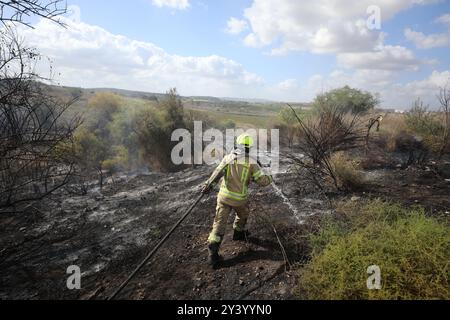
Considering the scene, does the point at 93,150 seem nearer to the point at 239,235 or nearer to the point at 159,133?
the point at 159,133

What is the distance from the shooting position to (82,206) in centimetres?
933

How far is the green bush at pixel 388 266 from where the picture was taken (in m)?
3.20

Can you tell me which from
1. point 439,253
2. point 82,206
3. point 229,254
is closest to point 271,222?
point 229,254

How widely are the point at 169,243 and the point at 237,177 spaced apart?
7.07 feet

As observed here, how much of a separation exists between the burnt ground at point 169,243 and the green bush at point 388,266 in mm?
476

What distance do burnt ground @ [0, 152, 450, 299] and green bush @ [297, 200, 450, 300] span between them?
48 cm

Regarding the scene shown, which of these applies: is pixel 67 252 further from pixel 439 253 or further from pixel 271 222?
pixel 439 253

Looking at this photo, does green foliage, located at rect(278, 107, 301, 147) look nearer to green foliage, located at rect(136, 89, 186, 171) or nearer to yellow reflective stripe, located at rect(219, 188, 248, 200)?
green foliage, located at rect(136, 89, 186, 171)

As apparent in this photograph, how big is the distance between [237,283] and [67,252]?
13.3ft

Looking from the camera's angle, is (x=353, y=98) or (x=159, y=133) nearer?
(x=159, y=133)

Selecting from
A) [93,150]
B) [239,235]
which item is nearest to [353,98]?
[93,150]

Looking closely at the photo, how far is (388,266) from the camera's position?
3.42 metres

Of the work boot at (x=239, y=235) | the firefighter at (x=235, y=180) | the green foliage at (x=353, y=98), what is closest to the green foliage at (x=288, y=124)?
the green foliage at (x=353, y=98)

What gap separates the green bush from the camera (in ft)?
Result: 10.5
